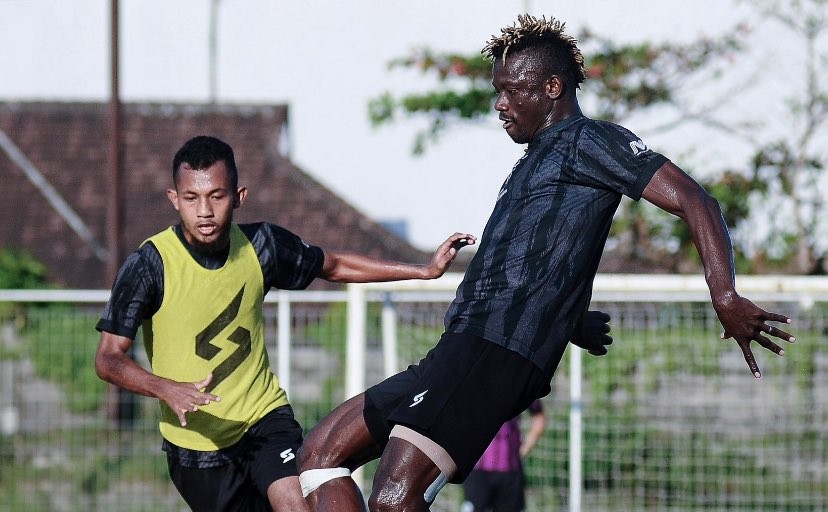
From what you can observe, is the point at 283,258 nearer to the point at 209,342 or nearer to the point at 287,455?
the point at 209,342

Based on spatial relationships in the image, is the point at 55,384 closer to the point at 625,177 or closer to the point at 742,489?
the point at 742,489

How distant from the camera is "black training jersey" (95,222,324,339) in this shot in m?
5.38

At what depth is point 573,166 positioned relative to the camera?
4.41m

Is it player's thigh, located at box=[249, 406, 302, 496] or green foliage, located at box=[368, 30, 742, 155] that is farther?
green foliage, located at box=[368, 30, 742, 155]

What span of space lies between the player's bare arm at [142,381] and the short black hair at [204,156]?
73 centimetres

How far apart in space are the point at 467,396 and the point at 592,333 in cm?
76

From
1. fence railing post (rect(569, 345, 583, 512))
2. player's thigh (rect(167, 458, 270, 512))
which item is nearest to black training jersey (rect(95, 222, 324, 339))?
player's thigh (rect(167, 458, 270, 512))

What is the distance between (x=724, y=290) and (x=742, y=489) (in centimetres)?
703

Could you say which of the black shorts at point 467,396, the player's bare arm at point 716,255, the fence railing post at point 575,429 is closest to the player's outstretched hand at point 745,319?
the player's bare arm at point 716,255

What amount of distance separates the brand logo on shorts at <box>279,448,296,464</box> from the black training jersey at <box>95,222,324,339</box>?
0.72 m

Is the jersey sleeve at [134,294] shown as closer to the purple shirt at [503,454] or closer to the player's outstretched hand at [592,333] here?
the player's outstretched hand at [592,333]

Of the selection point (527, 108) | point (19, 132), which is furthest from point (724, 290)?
point (19, 132)

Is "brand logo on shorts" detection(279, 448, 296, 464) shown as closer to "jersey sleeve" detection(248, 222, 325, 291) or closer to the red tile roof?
"jersey sleeve" detection(248, 222, 325, 291)

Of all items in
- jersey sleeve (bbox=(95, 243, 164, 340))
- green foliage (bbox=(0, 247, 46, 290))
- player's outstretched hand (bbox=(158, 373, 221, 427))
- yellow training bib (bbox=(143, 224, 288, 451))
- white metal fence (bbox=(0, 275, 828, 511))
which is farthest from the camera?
green foliage (bbox=(0, 247, 46, 290))
